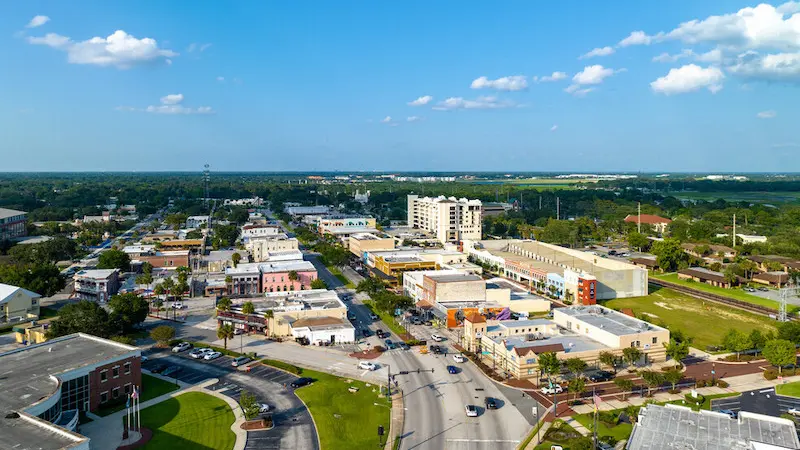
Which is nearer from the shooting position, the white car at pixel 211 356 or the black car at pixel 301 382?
the black car at pixel 301 382

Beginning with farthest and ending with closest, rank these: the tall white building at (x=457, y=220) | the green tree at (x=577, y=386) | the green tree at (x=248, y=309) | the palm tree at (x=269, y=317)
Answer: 1. the tall white building at (x=457, y=220)
2. the green tree at (x=248, y=309)
3. the palm tree at (x=269, y=317)
4. the green tree at (x=577, y=386)

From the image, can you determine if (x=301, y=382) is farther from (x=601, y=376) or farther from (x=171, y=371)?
(x=601, y=376)

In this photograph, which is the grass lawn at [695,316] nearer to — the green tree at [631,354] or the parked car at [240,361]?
the green tree at [631,354]

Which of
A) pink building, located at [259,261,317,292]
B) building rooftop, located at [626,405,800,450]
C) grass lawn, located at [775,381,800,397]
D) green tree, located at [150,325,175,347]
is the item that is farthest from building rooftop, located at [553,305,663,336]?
green tree, located at [150,325,175,347]

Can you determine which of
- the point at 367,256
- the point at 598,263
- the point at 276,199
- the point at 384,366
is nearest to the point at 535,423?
the point at 384,366

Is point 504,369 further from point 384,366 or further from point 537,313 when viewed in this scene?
point 537,313

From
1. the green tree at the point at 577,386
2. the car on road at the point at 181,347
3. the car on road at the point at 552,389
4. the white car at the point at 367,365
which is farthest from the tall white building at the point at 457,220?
the green tree at the point at 577,386
